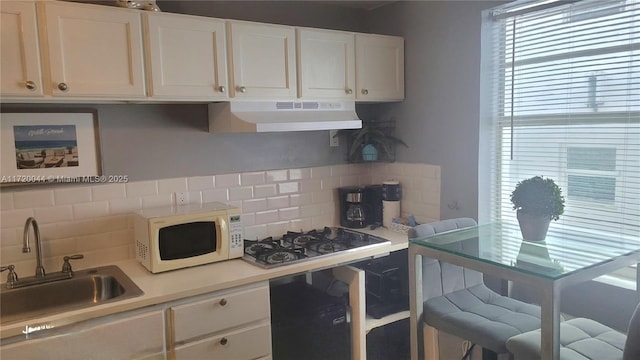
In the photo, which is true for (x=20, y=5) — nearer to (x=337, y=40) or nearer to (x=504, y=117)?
(x=337, y=40)

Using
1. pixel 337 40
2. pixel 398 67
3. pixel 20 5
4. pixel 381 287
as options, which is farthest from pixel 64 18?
pixel 381 287

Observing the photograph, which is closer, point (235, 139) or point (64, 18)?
point (64, 18)

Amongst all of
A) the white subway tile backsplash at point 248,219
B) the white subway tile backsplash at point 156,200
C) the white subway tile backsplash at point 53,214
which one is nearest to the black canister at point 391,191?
the white subway tile backsplash at point 248,219

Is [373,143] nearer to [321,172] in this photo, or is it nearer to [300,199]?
[321,172]

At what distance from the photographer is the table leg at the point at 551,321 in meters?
1.61

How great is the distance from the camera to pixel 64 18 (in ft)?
6.89

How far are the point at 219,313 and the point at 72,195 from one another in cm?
97

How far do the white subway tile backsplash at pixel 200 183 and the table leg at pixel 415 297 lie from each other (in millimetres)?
1296

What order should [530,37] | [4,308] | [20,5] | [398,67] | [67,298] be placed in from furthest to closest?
[398,67] → [530,37] → [67,298] → [4,308] → [20,5]

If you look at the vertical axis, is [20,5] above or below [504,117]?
above

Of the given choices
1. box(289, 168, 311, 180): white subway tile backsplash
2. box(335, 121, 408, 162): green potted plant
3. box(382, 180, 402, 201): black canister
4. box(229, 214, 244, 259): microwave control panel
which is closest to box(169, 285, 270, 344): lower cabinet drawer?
box(229, 214, 244, 259): microwave control panel

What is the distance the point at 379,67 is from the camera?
3119 millimetres

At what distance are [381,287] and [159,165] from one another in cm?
150

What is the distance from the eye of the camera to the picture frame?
2.27m
